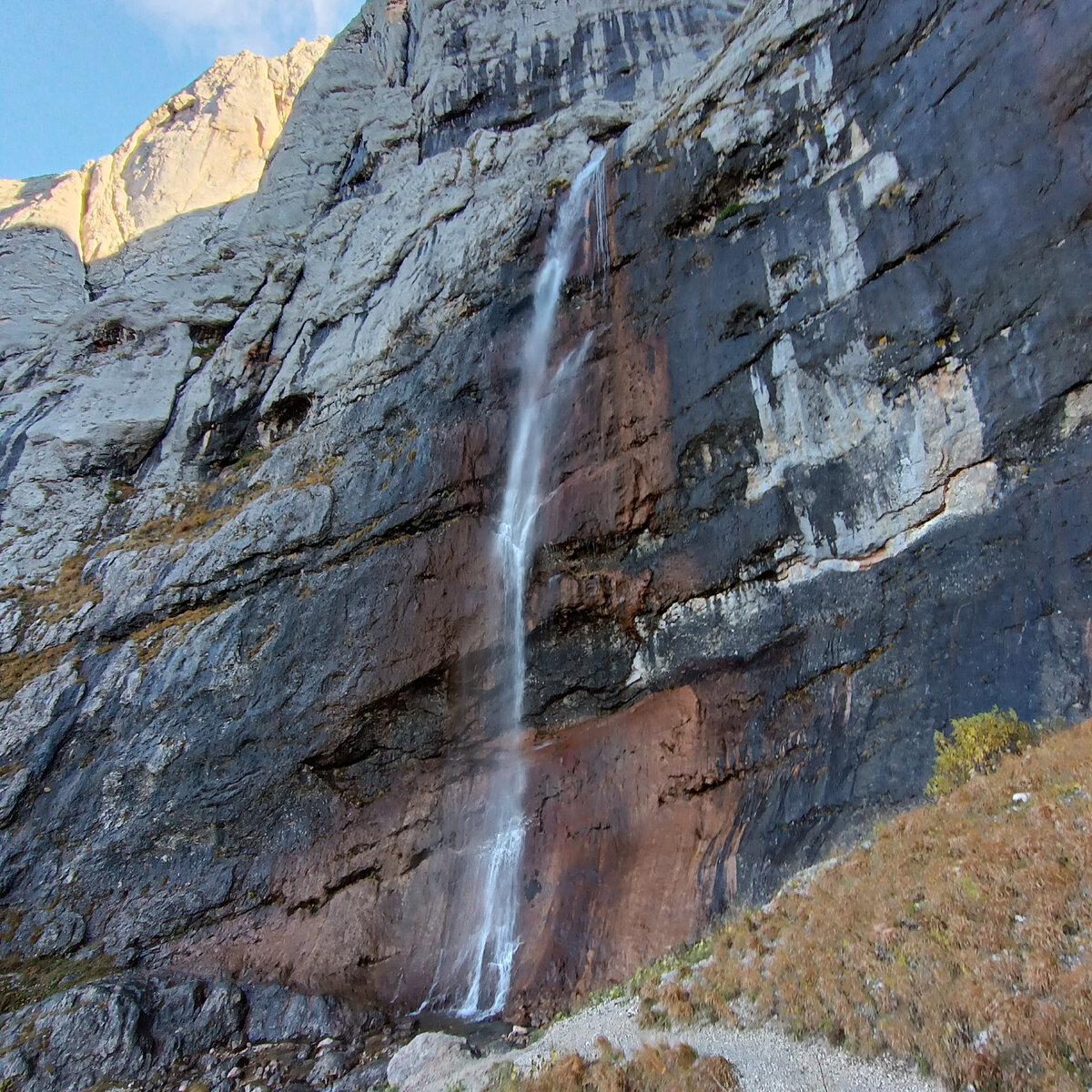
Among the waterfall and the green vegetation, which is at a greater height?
the waterfall

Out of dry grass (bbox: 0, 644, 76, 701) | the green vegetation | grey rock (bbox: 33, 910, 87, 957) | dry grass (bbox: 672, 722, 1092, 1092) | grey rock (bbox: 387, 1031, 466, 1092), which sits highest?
dry grass (bbox: 0, 644, 76, 701)

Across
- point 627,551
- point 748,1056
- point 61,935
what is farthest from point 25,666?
point 748,1056

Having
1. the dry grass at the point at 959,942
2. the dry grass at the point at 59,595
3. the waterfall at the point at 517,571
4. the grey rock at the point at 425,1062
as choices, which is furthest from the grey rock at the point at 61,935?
the dry grass at the point at 959,942

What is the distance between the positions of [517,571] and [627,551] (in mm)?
2580

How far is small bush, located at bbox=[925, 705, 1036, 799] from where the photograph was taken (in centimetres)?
994

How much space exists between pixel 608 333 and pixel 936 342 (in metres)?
7.53

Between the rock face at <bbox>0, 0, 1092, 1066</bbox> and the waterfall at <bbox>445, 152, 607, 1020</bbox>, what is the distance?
0.41 metres

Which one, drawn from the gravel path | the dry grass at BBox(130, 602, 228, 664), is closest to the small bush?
the gravel path

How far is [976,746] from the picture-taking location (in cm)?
1012

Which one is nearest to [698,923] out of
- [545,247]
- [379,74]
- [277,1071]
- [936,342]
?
[277,1071]

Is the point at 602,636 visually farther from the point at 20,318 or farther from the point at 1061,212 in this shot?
the point at 20,318

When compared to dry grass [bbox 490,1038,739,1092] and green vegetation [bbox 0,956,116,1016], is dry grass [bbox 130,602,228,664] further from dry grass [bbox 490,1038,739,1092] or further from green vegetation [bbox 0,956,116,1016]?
dry grass [bbox 490,1038,739,1092]

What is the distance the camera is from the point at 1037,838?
7.66m

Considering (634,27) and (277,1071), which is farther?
(634,27)
